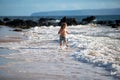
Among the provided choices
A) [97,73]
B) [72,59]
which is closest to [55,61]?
[72,59]

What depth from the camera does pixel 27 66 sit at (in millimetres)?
9320

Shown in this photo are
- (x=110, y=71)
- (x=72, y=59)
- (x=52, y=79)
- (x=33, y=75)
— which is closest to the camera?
(x=52, y=79)

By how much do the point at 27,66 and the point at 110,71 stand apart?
2846 millimetres

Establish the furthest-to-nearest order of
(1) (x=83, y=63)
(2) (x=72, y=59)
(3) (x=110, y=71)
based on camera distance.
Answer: (2) (x=72, y=59) → (1) (x=83, y=63) → (3) (x=110, y=71)

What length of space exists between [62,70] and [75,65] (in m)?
1.07

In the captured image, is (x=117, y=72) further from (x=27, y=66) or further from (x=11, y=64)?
(x=11, y=64)

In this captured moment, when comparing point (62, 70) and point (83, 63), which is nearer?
point (62, 70)

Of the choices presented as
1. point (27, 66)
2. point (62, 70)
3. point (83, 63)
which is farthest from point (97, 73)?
point (27, 66)

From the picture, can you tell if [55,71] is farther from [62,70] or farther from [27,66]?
[27,66]

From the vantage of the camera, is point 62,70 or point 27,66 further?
point 27,66

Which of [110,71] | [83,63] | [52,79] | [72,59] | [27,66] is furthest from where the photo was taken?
[72,59]

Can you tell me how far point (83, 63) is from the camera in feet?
33.1

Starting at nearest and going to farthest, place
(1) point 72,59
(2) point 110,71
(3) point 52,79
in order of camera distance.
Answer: (3) point 52,79
(2) point 110,71
(1) point 72,59

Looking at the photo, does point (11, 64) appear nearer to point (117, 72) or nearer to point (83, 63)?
point (83, 63)
